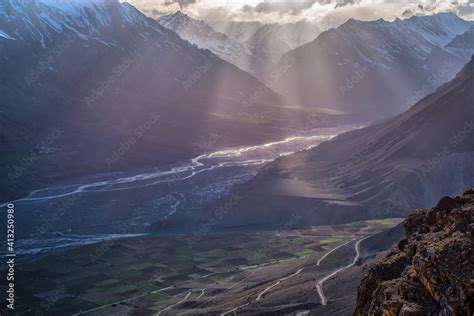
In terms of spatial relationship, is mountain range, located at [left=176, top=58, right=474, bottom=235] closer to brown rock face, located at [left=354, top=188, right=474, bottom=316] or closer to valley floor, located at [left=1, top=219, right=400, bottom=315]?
valley floor, located at [left=1, top=219, right=400, bottom=315]

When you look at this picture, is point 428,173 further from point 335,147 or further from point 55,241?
point 55,241

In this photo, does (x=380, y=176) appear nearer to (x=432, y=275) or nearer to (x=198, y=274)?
(x=198, y=274)

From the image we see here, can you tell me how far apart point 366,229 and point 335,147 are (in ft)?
188

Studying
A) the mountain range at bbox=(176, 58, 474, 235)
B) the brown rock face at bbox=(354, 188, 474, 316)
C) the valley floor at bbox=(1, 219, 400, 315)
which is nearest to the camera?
the brown rock face at bbox=(354, 188, 474, 316)

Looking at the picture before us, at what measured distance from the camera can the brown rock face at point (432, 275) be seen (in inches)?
572

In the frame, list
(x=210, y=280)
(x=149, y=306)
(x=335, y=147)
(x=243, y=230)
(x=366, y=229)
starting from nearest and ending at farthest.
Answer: (x=149, y=306), (x=210, y=280), (x=366, y=229), (x=243, y=230), (x=335, y=147)

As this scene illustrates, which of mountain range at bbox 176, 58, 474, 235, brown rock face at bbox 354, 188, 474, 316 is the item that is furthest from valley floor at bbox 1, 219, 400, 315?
brown rock face at bbox 354, 188, 474, 316

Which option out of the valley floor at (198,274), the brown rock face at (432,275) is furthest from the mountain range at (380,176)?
the brown rock face at (432,275)

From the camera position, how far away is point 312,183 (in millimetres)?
114000

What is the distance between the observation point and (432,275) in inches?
603

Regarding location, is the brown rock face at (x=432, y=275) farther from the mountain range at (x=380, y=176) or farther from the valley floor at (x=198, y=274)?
the mountain range at (x=380, y=176)

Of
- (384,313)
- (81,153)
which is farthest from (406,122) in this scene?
(384,313)

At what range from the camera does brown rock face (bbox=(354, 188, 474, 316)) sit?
47.7 feet

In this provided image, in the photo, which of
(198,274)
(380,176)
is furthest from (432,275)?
(380,176)
